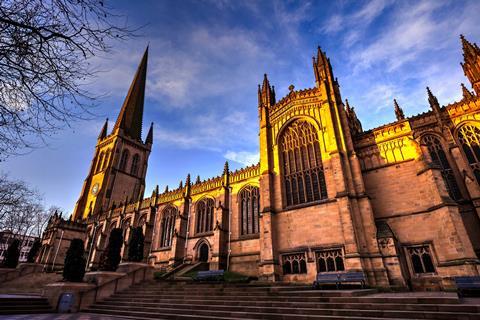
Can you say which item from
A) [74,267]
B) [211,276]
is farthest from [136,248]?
[211,276]

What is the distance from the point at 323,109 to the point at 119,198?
40725 mm

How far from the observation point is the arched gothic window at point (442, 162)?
15859mm

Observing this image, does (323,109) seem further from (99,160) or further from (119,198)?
(99,160)

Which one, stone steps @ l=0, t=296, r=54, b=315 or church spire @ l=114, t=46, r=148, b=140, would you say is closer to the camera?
stone steps @ l=0, t=296, r=54, b=315

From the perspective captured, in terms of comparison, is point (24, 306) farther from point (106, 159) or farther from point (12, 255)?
point (106, 159)

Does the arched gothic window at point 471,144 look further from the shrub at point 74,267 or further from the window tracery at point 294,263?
the shrub at point 74,267

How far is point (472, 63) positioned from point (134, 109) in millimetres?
57479

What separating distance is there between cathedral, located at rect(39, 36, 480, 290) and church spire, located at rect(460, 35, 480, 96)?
0.08 m

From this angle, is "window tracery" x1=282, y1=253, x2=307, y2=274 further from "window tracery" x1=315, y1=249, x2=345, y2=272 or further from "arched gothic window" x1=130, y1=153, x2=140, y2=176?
"arched gothic window" x1=130, y1=153, x2=140, y2=176

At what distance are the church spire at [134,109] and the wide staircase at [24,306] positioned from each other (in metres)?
42.7

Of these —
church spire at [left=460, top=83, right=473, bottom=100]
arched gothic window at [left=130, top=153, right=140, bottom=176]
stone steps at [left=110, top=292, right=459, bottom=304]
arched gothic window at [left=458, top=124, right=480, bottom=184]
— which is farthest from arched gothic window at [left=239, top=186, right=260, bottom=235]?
arched gothic window at [left=130, top=153, right=140, bottom=176]

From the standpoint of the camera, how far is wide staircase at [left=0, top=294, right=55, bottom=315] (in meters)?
12.0

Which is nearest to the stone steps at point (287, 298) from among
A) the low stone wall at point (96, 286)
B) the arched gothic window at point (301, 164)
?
the low stone wall at point (96, 286)

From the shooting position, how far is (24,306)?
12609 millimetres
